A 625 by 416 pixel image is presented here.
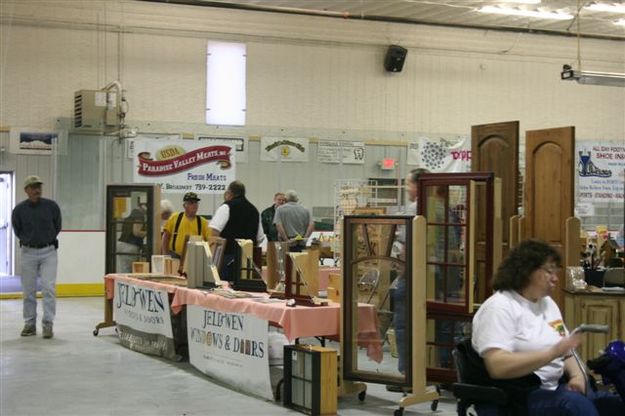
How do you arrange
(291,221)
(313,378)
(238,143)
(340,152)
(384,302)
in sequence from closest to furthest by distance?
(313,378), (384,302), (291,221), (238,143), (340,152)

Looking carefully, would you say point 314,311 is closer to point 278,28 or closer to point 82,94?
point 82,94

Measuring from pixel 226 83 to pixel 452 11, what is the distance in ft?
13.6

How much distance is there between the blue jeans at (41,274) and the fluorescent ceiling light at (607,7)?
10.3 metres

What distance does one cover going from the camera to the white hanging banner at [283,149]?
53.6ft

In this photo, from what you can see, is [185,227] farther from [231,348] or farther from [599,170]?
[599,170]

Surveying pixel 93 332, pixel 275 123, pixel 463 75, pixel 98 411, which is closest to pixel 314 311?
pixel 98 411

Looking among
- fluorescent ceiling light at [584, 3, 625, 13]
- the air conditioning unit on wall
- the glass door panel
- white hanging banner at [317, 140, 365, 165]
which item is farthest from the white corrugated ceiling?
the glass door panel

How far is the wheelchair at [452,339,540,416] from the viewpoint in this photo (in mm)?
4004

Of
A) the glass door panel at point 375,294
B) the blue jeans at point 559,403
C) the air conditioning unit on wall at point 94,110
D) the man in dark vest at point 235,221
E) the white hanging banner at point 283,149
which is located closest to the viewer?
the blue jeans at point 559,403

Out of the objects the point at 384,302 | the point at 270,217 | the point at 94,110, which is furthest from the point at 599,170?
the point at 384,302

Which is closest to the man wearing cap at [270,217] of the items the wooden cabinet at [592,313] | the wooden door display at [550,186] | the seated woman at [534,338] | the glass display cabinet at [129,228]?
the glass display cabinet at [129,228]

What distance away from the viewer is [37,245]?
32.0ft

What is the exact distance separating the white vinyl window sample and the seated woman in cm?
1253

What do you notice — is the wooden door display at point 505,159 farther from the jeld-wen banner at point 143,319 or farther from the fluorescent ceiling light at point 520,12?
the fluorescent ceiling light at point 520,12
